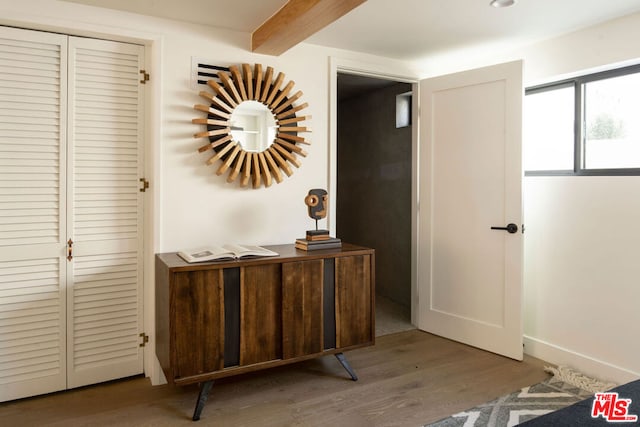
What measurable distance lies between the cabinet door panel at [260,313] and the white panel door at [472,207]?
1.60 metres

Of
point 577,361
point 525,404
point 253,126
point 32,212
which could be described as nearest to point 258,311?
point 253,126

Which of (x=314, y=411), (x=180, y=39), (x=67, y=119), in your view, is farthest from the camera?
(x=180, y=39)

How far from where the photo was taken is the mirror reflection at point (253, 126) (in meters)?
2.80

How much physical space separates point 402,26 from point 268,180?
4.39ft

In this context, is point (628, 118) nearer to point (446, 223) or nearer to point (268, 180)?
point (446, 223)

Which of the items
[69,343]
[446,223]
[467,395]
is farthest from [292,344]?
[446,223]

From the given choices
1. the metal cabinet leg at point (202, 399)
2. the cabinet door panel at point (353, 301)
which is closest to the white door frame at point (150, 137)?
the metal cabinet leg at point (202, 399)

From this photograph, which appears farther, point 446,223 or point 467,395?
point 446,223

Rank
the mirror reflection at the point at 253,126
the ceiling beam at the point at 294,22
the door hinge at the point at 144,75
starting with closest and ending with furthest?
the ceiling beam at the point at 294,22 < the door hinge at the point at 144,75 < the mirror reflection at the point at 253,126

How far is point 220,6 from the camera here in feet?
7.98

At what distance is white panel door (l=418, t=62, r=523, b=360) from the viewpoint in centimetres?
302

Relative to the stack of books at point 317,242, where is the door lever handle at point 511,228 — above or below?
above

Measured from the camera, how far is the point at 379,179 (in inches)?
187

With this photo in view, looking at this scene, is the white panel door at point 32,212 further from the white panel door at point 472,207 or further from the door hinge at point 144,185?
the white panel door at point 472,207
